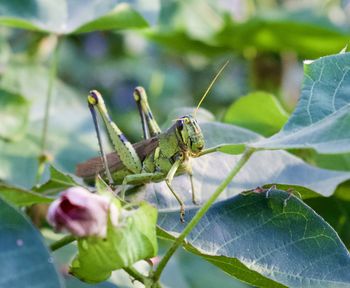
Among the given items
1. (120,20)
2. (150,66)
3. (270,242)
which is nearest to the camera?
(270,242)

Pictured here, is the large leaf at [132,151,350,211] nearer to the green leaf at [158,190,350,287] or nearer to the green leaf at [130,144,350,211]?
the green leaf at [130,144,350,211]

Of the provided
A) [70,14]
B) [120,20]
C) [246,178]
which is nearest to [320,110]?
[246,178]

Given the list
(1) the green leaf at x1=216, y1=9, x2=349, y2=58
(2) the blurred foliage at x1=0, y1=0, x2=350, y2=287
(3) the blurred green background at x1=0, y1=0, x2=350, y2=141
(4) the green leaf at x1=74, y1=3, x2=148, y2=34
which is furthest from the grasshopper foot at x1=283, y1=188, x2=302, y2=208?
(1) the green leaf at x1=216, y1=9, x2=349, y2=58

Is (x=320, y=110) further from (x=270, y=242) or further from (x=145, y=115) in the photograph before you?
(x=145, y=115)

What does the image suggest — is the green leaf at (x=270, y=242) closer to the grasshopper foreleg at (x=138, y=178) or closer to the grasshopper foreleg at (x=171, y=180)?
the grasshopper foreleg at (x=171, y=180)

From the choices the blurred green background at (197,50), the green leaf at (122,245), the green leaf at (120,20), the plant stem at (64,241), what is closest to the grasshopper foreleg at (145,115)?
the green leaf at (120,20)

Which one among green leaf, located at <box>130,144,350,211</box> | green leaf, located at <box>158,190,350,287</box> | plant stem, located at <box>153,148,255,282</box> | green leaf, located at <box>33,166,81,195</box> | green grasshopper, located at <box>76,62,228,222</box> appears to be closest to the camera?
plant stem, located at <box>153,148,255,282</box>
